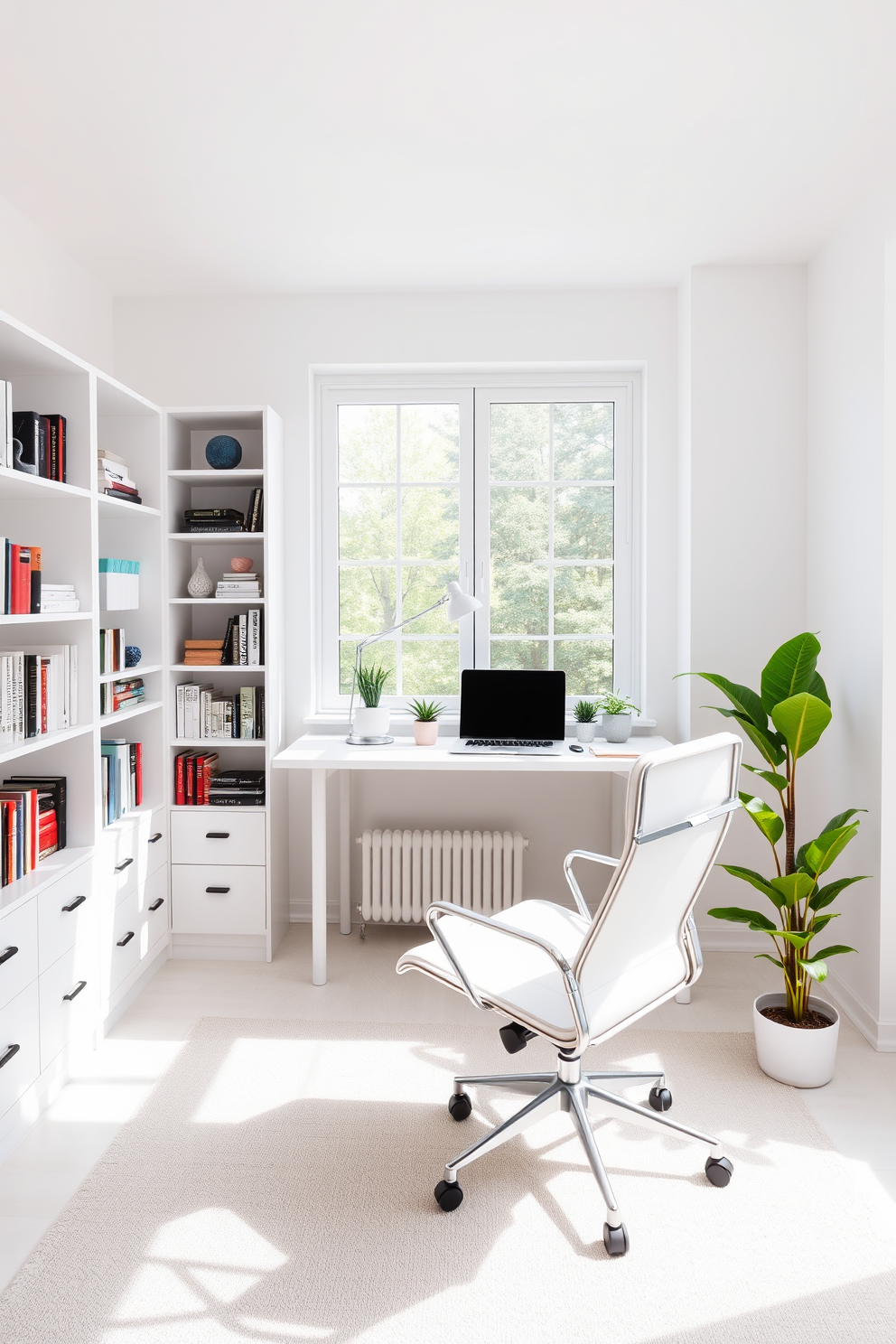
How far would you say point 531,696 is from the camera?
11.5 feet

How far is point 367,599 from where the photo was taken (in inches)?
150

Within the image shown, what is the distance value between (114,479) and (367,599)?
48.0 inches

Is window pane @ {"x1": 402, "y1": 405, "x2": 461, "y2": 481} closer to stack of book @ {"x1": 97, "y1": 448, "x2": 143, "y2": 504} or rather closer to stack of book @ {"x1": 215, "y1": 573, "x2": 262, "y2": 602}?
stack of book @ {"x1": 215, "y1": 573, "x2": 262, "y2": 602}

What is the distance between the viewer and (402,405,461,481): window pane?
3771mm

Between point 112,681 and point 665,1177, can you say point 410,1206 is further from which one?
point 112,681

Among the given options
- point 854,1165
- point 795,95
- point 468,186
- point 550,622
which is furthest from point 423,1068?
point 795,95

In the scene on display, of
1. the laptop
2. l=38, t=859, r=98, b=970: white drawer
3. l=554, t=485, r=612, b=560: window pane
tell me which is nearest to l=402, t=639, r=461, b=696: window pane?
the laptop

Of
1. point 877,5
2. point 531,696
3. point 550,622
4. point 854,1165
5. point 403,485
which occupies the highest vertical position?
point 877,5

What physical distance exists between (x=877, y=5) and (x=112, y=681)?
9.35ft

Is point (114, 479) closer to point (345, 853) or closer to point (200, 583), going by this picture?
point (200, 583)

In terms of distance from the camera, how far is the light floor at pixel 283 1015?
6.79 feet

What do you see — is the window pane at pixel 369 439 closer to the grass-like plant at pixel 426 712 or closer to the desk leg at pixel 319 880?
the grass-like plant at pixel 426 712

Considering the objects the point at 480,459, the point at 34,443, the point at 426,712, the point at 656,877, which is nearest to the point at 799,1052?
the point at 656,877

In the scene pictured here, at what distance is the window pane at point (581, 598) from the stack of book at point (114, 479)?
70.7 inches
